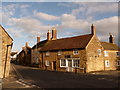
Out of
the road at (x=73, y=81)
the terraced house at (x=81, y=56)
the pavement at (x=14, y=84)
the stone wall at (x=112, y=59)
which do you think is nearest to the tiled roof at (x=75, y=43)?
the terraced house at (x=81, y=56)

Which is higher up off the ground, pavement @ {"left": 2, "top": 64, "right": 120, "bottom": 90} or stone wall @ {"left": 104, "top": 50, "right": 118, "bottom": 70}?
stone wall @ {"left": 104, "top": 50, "right": 118, "bottom": 70}

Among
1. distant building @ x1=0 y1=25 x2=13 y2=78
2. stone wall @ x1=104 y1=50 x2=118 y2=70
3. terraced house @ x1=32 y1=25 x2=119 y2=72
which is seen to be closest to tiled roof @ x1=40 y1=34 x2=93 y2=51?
terraced house @ x1=32 y1=25 x2=119 y2=72

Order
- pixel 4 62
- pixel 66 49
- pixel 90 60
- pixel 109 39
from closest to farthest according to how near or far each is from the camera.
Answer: pixel 4 62 < pixel 90 60 < pixel 66 49 < pixel 109 39

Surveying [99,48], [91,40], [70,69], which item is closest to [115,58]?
[99,48]

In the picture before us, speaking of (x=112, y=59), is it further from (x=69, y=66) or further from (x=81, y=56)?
(x=69, y=66)

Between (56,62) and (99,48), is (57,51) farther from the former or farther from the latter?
(99,48)

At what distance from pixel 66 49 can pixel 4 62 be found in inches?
592

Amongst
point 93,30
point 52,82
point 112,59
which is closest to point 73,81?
point 52,82

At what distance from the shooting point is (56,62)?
33.6 m

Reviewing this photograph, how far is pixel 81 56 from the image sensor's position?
2888 cm

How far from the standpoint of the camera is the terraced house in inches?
1129

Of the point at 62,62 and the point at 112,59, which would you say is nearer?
the point at 62,62

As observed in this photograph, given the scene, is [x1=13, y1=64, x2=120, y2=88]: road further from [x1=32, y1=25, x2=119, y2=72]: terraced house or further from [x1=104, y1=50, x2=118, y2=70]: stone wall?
[x1=104, y1=50, x2=118, y2=70]: stone wall

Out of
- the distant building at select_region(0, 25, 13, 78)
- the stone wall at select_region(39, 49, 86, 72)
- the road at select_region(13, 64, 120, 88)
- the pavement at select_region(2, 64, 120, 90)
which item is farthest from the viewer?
the stone wall at select_region(39, 49, 86, 72)
